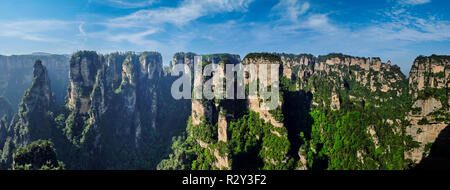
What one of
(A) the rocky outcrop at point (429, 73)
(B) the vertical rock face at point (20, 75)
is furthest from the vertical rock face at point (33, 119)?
(A) the rocky outcrop at point (429, 73)

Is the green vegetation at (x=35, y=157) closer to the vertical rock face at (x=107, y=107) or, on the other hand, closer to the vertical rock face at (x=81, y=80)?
the vertical rock face at (x=107, y=107)

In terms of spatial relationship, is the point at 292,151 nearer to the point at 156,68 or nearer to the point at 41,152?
the point at 41,152

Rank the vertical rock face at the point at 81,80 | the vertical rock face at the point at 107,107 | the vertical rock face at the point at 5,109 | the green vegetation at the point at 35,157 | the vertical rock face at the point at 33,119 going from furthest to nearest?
the vertical rock face at the point at 5,109
the vertical rock face at the point at 81,80
the vertical rock face at the point at 107,107
the vertical rock face at the point at 33,119
the green vegetation at the point at 35,157

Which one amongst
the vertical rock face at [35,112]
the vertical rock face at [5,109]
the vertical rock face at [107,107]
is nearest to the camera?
the vertical rock face at [35,112]

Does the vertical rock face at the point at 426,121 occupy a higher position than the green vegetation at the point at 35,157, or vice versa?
the vertical rock face at the point at 426,121

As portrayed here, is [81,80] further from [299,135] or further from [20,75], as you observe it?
[20,75]

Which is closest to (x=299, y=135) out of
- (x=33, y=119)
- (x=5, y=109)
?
(x=33, y=119)

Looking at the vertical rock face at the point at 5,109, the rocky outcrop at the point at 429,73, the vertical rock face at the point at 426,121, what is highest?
the rocky outcrop at the point at 429,73
